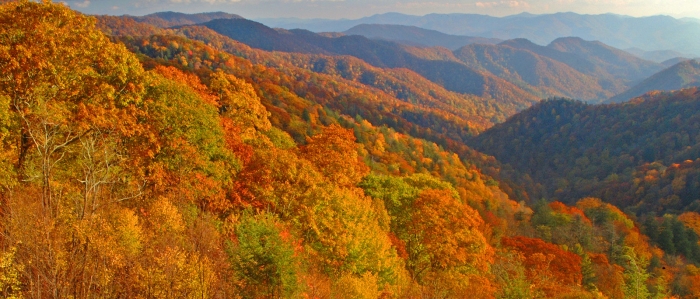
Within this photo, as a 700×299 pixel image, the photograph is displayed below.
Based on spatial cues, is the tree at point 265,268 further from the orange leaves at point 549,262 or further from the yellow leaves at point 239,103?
the orange leaves at point 549,262

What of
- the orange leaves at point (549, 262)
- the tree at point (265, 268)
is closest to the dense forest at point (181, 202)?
the tree at point (265, 268)


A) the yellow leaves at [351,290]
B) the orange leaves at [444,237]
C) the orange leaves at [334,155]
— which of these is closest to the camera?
the yellow leaves at [351,290]

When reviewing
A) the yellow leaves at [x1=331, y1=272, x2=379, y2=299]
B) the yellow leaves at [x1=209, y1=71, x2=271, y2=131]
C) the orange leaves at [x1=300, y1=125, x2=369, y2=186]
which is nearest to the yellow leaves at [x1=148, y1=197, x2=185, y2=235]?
the yellow leaves at [x1=331, y1=272, x2=379, y2=299]

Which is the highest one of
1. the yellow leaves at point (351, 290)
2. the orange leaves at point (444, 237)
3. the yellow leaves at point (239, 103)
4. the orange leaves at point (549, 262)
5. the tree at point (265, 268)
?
the yellow leaves at point (239, 103)

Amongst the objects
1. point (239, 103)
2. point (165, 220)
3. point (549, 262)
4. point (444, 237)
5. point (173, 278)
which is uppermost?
point (239, 103)

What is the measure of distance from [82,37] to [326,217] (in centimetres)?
1623

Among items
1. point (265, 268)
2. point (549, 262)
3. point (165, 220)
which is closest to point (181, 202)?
point (165, 220)

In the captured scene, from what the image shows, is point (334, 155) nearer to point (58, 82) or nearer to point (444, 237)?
point (444, 237)

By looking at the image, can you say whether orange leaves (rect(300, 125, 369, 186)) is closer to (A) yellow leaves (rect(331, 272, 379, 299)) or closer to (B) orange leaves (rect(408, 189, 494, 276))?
(B) orange leaves (rect(408, 189, 494, 276))

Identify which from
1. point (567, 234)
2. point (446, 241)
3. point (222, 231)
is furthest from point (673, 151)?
point (222, 231)

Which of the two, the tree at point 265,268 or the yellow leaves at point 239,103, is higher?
the yellow leaves at point 239,103

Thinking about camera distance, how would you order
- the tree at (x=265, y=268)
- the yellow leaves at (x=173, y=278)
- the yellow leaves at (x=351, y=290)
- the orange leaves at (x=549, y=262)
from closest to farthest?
the yellow leaves at (x=173, y=278)
the tree at (x=265, y=268)
the yellow leaves at (x=351, y=290)
the orange leaves at (x=549, y=262)

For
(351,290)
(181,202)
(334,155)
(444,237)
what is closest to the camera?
(351,290)

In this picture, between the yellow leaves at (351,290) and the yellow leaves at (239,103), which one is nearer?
the yellow leaves at (351,290)
